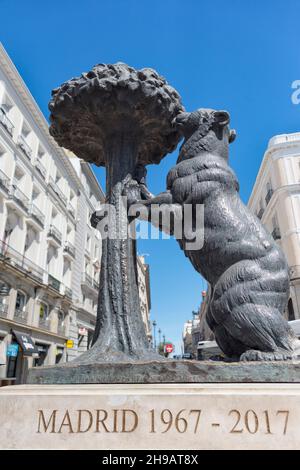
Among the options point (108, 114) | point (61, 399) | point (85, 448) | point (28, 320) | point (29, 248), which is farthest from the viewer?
point (29, 248)

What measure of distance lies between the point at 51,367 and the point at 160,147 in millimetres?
2799

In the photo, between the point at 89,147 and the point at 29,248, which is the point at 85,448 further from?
the point at 29,248

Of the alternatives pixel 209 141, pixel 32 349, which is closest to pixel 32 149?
pixel 32 349

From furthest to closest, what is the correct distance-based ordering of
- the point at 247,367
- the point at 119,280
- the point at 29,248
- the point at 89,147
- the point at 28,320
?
the point at 29,248, the point at 28,320, the point at 89,147, the point at 119,280, the point at 247,367

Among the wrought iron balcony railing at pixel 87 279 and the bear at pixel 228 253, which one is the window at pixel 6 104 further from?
the bear at pixel 228 253

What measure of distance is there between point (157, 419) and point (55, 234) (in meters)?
21.6

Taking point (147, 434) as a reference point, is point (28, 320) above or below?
above

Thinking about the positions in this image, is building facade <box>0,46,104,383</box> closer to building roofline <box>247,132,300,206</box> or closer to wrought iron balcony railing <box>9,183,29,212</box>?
wrought iron balcony railing <box>9,183,29,212</box>

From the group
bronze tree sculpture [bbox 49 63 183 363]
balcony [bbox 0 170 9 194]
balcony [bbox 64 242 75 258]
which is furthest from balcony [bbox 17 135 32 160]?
bronze tree sculpture [bbox 49 63 183 363]

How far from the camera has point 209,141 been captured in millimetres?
3072

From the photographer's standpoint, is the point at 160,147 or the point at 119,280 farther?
the point at 160,147

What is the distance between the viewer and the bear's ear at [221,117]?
10.2 feet

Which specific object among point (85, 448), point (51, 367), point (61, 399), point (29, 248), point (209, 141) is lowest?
point (85, 448)

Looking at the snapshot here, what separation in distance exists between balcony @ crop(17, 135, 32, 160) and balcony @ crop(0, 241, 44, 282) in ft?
20.1
